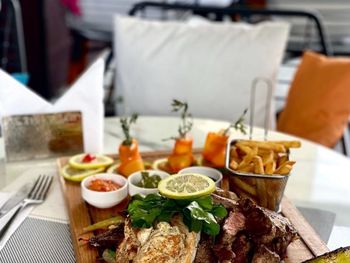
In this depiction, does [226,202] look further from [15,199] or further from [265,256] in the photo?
[15,199]

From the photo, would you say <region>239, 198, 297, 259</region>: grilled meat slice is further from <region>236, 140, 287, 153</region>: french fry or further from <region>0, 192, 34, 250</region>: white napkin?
<region>0, 192, 34, 250</region>: white napkin

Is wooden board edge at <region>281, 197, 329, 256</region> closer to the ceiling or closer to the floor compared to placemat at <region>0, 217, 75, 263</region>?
closer to the ceiling

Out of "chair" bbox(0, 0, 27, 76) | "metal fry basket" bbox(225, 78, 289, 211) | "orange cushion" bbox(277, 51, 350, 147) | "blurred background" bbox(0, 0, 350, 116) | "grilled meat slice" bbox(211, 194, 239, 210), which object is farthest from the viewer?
"blurred background" bbox(0, 0, 350, 116)

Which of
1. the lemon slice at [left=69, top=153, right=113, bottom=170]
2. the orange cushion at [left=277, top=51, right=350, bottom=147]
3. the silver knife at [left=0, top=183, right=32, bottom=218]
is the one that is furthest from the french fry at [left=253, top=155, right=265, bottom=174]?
the orange cushion at [left=277, top=51, right=350, bottom=147]

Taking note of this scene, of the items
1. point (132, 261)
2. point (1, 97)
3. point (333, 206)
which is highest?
point (1, 97)

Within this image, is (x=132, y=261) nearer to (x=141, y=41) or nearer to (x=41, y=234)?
(x=41, y=234)

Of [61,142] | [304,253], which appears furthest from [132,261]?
[61,142]

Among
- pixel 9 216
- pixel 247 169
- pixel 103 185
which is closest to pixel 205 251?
pixel 247 169
